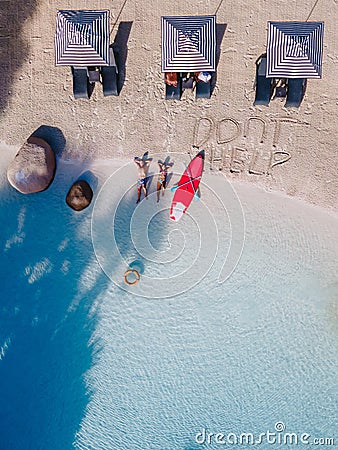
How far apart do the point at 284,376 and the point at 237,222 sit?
131 inches

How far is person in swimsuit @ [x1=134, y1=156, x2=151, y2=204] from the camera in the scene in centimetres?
795

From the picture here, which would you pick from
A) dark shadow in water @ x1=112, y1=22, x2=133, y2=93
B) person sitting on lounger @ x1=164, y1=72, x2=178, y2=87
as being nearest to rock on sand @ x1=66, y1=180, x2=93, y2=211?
dark shadow in water @ x1=112, y1=22, x2=133, y2=93

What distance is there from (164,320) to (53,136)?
14.5 feet

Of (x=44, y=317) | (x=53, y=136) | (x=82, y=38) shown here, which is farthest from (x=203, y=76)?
(x=44, y=317)

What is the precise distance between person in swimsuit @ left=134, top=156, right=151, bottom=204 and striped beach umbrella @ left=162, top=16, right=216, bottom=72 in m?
1.82

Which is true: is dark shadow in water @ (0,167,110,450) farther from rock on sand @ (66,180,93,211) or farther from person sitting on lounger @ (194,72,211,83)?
person sitting on lounger @ (194,72,211,83)

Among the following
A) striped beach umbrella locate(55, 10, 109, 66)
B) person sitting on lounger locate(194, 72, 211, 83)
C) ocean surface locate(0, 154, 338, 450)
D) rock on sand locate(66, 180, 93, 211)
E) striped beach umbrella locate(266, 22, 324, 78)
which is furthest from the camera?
ocean surface locate(0, 154, 338, 450)

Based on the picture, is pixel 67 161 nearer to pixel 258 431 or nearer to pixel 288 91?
pixel 288 91

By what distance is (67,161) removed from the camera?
809cm

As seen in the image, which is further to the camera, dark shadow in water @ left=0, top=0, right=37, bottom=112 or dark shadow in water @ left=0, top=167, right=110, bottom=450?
dark shadow in water @ left=0, top=167, right=110, bottom=450

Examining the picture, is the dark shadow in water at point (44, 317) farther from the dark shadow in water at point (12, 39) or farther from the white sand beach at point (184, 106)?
the dark shadow in water at point (12, 39)

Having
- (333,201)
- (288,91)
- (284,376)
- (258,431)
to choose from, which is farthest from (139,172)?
(258,431)

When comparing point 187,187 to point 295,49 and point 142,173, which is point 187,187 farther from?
point 295,49

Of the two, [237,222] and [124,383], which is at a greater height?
[237,222]
